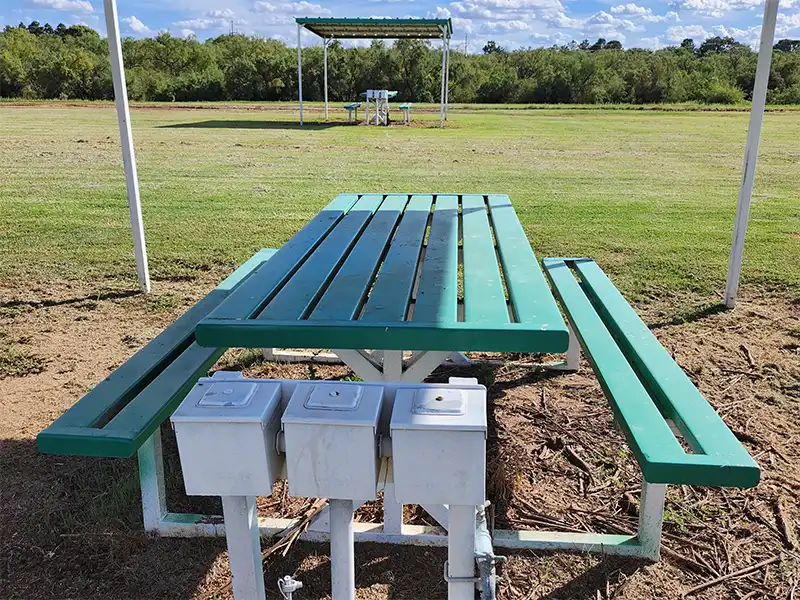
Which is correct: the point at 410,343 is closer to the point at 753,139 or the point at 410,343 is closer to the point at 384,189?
the point at 753,139

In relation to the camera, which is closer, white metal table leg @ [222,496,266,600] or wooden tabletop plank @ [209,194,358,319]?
white metal table leg @ [222,496,266,600]

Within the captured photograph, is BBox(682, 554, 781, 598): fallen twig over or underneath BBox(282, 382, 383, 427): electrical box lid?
underneath

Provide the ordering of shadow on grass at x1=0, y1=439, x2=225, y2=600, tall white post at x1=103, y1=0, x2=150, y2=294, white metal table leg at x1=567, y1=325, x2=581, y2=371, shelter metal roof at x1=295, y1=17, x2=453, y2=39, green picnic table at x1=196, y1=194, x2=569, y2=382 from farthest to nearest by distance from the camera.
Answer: shelter metal roof at x1=295, y1=17, x2=453, y2=39
tall white post at x1=103, y1=0, x2=150, y2=294
white metal table leg at x1=567, y1=325, x2=581, y2=371
shadow on grass at x1=0, y1=439, x2=225, y2=600
green picnic table at x1=196, y1=194, x2=569, y2=382

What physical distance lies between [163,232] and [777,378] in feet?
16.9

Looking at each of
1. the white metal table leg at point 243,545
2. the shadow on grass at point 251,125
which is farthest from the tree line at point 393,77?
the white metal table leg at point 243,545

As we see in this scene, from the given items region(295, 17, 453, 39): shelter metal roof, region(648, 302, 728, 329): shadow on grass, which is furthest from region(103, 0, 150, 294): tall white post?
region(295, 17, 453, 39): shelter metal roof

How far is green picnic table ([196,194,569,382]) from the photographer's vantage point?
1974 mm

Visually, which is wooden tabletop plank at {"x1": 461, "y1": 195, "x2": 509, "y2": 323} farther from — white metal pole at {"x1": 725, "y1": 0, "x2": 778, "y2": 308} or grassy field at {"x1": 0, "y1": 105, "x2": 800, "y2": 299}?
grassy field at {"x1": 0, "y1": 105, "x2": 800, "y2": 299}

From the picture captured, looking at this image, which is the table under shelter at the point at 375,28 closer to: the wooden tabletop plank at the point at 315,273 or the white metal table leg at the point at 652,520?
the wooden tabletop plank at the point at 315,273

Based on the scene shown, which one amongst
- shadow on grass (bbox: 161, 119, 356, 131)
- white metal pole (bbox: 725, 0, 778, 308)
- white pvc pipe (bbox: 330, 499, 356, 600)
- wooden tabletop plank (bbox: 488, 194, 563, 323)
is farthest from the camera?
shadow on grass (bbox: 161, 119, 356, 131)

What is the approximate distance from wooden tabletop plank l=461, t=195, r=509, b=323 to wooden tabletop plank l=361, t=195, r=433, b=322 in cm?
19

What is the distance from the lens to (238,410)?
1269 mm

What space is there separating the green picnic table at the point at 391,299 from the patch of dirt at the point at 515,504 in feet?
2.31

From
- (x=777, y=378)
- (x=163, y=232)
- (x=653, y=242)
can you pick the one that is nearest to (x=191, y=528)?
(x=777, y=378)
